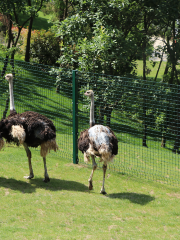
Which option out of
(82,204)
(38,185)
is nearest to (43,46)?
(38,185)

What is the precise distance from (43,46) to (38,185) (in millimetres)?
15430

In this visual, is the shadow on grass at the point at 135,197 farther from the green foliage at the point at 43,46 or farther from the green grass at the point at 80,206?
the green foliage at the point at 43,46

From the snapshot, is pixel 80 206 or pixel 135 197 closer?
pixel 80 206

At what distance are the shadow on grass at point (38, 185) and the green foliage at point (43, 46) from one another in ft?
48.6

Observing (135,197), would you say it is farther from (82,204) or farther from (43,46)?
(43,46)

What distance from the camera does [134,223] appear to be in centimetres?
643

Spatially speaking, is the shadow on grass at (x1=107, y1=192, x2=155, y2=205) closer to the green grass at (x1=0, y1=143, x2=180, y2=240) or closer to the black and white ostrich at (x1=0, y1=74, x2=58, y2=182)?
the green grass at (x1=0, y1=143, x2=180, y2=240)

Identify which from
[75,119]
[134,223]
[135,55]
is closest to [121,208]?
[134,223]

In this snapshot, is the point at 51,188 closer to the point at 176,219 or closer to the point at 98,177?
the point at 98,177

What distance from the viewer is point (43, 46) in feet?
72.0

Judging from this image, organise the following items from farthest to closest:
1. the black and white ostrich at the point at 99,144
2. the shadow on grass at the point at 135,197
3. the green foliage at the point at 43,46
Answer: the green foliage at the point at 43,46, the shadow on grass at the point at 135,197, the black and white ostrich at the point at 99,144

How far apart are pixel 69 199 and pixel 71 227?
121 centimetres

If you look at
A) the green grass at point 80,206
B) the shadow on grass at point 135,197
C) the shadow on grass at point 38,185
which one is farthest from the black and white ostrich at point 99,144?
the green grass at point 80,206

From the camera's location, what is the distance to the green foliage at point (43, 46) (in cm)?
2189
